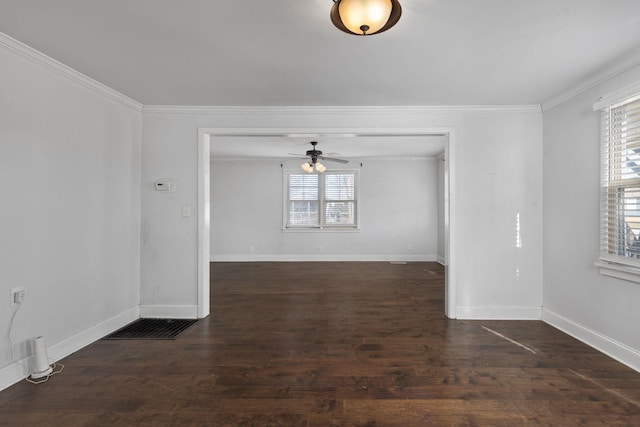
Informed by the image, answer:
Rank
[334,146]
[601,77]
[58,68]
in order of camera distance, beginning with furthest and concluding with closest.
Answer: [334,146] < [601,77] < [58,68]

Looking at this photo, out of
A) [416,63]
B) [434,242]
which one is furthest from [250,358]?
[434,242]

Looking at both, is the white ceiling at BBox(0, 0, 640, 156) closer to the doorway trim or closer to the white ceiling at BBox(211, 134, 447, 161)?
the doorway trim

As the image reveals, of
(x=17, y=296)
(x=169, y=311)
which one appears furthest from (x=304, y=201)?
(x=17, y=296)

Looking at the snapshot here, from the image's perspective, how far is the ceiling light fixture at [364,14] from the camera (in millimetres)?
1414

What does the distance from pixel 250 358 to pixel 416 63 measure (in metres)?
2.79

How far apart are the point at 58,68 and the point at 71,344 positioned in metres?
2.34

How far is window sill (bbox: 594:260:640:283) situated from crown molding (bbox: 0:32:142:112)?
4868 mm

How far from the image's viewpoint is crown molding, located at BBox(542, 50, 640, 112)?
230 cm

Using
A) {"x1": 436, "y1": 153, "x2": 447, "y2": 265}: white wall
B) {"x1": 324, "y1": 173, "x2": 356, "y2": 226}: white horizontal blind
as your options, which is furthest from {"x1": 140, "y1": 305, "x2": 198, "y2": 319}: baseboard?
{"x1": 436, "y1": 153, "x2": 447, "y2": 265}: white wall

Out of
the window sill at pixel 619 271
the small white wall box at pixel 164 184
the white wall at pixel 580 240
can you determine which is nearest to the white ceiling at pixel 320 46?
the white wall at pixel 580 240

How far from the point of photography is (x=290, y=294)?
175 inches

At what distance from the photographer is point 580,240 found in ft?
9.43

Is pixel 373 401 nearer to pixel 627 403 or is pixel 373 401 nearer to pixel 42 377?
pixel 627 403

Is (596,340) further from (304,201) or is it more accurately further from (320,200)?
(304,201)
